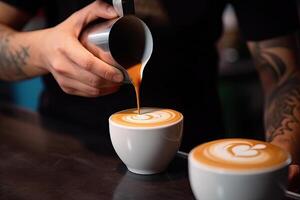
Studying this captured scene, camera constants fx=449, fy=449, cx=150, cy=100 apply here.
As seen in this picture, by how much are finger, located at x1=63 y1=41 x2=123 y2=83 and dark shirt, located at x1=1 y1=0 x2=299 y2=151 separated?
12.0 inches

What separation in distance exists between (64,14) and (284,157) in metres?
0.77

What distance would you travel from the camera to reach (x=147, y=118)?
79 centimetres

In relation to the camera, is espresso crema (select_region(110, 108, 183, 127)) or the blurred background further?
the blurred background

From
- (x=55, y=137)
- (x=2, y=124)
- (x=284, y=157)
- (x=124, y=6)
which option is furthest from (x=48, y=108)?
(x=284, y=157)

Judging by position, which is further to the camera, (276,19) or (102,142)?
(276,19)

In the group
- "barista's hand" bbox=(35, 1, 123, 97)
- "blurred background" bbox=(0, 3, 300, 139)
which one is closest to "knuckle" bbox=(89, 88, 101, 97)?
"barista's hand" bbox=(35, 1, 123, 97)

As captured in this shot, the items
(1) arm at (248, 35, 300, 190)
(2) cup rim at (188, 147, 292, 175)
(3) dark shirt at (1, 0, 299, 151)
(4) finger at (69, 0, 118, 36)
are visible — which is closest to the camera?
(2) cup rim at (188, 147, 292, 175)

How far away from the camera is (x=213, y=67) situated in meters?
1.26

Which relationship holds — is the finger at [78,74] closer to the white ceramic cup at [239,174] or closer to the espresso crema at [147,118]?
the espresso crema at [147,118]

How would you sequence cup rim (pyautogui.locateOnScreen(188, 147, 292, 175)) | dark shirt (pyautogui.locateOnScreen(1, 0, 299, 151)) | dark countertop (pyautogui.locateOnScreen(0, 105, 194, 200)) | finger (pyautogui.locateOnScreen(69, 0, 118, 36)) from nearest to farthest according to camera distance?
cup rim (pyautogui.locateOnScreen(188, 147, 292, 175))
dark countertop (pyautogui.locateOnScreen(0, 105, 194, 200))
finger (pyautogui.locateOnScreen(69, 0, 118, 36))
dark shirt (pyautogui.locateOnScreen(1, 0, 299, 151))

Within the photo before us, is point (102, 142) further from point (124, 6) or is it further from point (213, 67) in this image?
point (213, 67)

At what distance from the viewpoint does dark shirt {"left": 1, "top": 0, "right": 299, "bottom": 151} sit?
1158 mm

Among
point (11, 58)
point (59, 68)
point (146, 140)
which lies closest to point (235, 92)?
point (11, 58)

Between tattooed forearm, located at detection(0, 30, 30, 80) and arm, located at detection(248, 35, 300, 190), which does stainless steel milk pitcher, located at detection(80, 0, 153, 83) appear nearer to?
tattooed forearm, located at detection(0, 30, 30, 80)
